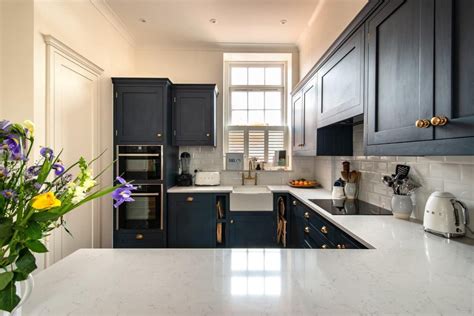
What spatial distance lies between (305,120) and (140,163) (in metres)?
2.09

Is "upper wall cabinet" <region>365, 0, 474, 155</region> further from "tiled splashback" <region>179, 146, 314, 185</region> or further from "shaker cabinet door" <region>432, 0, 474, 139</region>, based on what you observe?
"tiled splashback" <region>179, 146, 314, 185</region>

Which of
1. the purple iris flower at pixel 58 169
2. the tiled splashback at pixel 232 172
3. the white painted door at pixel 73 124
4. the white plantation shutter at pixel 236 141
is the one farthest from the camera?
the white plantation shutter at pixel 236 141

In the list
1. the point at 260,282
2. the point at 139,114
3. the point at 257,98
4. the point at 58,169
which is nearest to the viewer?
the point at 58,169

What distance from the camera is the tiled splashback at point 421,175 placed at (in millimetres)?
1289

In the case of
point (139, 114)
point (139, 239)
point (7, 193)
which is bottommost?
point (139, 239)

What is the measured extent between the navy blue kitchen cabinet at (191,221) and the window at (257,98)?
130cm

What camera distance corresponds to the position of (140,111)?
10.1 ft

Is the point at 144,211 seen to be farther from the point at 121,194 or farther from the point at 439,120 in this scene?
the point at 439,120

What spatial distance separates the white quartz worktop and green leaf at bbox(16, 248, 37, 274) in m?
0.21

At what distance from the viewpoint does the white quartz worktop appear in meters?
0.66

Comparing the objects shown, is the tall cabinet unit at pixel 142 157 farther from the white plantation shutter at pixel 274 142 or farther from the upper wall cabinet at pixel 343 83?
the upper wall cabinet at pixel 343 83

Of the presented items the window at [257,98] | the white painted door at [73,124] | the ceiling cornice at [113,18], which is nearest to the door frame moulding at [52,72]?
the white painted door at [73,124]

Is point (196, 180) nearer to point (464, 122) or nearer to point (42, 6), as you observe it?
point (42, 6)

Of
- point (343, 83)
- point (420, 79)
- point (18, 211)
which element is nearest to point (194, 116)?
point (343, 83)
